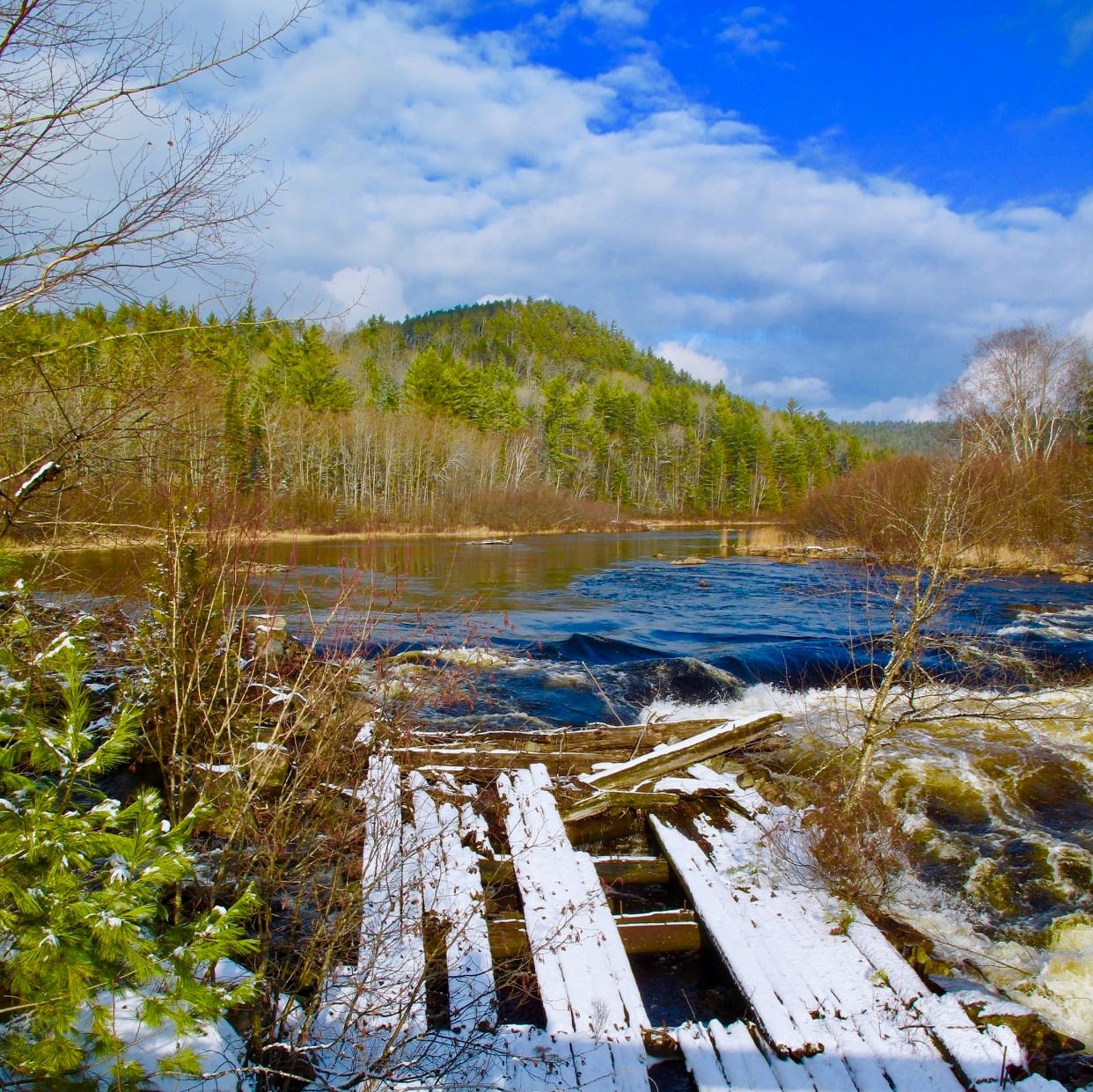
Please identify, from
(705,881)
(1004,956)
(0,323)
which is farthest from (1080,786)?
(0,323)

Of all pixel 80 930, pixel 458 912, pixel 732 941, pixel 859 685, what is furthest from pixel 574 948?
pixel 859 685

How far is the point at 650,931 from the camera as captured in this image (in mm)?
4211

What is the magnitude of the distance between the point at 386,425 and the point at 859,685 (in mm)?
44551

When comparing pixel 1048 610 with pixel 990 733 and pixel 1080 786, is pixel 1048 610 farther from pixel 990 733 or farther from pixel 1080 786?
pixel 1080 786

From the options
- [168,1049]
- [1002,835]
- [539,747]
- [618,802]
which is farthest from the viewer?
[539,747]

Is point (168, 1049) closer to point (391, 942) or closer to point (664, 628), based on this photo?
point (391, 942)

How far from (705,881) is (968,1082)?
1687 mm

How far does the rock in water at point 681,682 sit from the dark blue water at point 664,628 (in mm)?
33

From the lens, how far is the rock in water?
408 inches

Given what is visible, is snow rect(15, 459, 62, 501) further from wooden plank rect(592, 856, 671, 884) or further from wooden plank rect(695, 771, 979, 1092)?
wooden plank rect(695, 771, 979, 1092)

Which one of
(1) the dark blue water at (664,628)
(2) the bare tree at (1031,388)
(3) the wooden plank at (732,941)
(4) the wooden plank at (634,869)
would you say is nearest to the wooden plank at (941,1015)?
(3) the wooden plank at (732,941)

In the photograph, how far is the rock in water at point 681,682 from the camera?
10352 millimetres

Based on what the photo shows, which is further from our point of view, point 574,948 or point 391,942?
point 574,948

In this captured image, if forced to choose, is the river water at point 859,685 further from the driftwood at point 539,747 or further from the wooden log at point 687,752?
Result: the driftwood at point 539,747
